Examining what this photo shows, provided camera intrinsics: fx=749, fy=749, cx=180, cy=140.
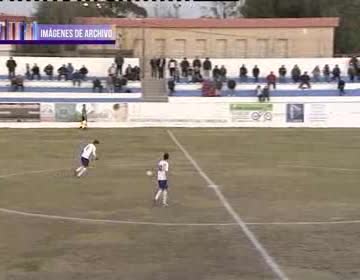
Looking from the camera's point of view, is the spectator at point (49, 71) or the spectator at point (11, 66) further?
the spectator at point (49, 71)

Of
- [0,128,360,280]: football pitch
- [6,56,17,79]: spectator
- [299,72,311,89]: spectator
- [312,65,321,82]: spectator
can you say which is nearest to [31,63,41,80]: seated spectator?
[6,56,17,79]: spectator

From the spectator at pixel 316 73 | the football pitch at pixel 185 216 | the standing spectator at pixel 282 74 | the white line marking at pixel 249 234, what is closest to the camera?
the white line marking at pixel 249 234

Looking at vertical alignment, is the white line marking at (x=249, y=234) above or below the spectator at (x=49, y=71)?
below

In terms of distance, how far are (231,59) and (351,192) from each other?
3851cm

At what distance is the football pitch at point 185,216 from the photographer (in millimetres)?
12070

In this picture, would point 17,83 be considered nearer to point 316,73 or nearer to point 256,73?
point 256,73

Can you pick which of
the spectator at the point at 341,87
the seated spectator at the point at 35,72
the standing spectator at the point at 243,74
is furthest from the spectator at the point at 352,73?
the seated spectator at the point at 35,72

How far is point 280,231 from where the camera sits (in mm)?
15125

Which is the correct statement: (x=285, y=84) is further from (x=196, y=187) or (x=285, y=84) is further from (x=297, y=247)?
(x=297, y=247)

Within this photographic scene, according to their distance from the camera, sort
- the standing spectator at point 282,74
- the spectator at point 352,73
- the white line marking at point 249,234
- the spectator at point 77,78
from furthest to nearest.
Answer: the standing spectator at point 282,74 → the spectator at point 352,73 → the spectator at point 77,78 → the white line marking at point 249,234

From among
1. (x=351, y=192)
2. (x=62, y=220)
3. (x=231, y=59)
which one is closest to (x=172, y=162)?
(x=351, y=192)

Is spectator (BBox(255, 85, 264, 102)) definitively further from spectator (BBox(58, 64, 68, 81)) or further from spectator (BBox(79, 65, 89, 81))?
spectator (BBox(58, 64, 68, 81))

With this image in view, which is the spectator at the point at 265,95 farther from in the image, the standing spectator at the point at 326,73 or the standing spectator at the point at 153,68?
the standing spectator at the point at 153,68

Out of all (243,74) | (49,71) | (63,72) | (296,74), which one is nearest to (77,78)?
(63,72)
